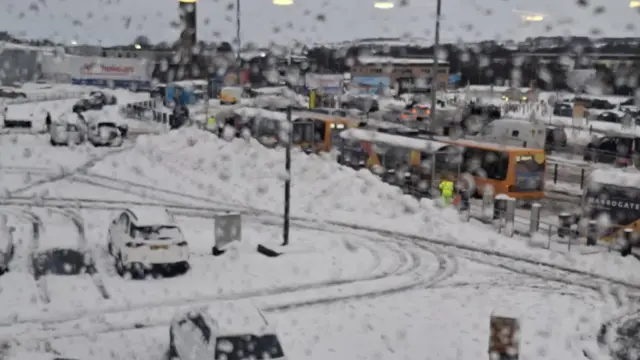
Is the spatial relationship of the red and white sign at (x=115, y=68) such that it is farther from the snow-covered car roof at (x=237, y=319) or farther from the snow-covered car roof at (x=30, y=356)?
the snow-covered car roof at (x=237, y=319)

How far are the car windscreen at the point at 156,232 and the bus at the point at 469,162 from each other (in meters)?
10.1

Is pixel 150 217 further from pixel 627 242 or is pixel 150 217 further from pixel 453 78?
pixel 453 78

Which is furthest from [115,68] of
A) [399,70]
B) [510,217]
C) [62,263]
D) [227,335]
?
[227,335]

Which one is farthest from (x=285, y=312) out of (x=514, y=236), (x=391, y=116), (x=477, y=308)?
(x=391, y=116)

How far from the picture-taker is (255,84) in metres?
62.2

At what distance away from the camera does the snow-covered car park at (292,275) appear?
9.06 meters

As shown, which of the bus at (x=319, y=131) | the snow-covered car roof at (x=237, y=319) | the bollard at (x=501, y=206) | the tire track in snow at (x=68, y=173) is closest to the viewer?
the snow-covered car roof at (x=237, y=319)

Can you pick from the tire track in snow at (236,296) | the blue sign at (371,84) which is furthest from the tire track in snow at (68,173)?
the blue sign at (371,84)

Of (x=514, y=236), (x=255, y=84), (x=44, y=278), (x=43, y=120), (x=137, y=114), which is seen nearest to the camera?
(x=44, y=278)

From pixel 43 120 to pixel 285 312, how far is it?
3186 cm

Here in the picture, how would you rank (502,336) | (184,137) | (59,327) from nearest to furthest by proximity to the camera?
1. (502,336)
2. (59,327)
3. (184,137)

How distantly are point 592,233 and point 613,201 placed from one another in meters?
1.19

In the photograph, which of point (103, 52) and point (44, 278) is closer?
point (44, 278)

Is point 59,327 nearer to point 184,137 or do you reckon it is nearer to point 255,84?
point 184,137
